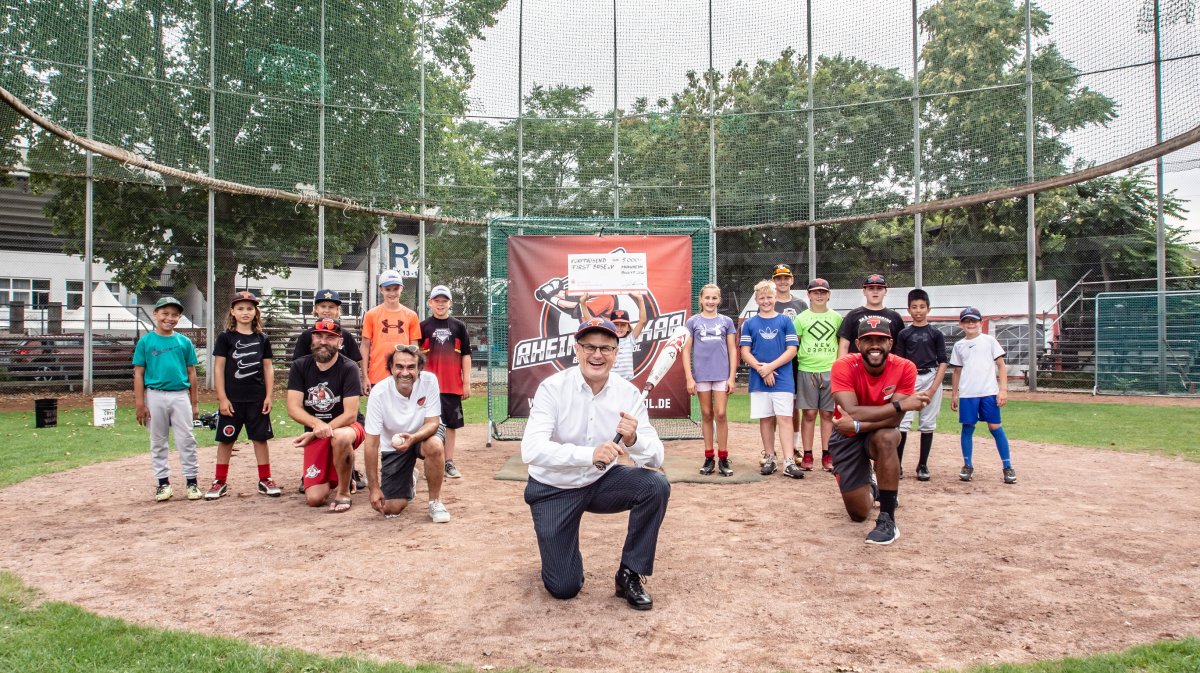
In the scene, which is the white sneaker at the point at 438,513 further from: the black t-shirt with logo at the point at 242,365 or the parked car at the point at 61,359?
the parked car at the point at 61,359

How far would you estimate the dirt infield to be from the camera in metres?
3.45

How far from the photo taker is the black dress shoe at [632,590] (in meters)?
3.88

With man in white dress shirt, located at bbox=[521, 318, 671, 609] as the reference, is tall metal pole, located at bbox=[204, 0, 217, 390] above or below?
above

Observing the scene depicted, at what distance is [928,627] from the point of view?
3.63 m

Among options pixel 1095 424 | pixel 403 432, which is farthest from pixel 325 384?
pixel 1095 424

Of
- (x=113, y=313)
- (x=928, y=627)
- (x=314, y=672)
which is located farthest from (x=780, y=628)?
(x=113, y=313)

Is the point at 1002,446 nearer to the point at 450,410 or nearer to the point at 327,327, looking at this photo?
the point at 450,410

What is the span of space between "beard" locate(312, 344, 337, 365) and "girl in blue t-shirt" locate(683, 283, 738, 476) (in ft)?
10.9

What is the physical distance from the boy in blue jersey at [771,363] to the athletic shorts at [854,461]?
5.92 ft

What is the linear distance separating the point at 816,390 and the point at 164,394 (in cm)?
599

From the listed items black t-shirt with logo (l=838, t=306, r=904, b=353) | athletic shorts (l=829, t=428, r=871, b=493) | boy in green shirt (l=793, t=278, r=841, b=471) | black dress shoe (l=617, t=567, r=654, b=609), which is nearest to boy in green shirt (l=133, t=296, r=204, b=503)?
Result: black dress shoe (l=617, t=567, r=654, b=609)

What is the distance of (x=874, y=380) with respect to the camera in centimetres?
559

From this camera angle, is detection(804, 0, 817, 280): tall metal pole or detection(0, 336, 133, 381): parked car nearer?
detection(0, 336, 133, 381): parked car

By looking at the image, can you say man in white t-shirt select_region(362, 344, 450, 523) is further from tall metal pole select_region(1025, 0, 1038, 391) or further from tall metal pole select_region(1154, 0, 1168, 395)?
tall metal pole select_region(1154, 0, 1168, 395)
